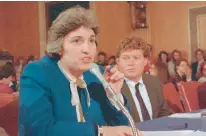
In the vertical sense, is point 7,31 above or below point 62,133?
above

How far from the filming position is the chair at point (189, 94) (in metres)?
1.29

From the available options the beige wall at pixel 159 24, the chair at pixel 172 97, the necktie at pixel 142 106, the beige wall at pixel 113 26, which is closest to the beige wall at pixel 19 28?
the beige wall at pixel 113 26

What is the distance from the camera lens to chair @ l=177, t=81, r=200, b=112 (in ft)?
4.22

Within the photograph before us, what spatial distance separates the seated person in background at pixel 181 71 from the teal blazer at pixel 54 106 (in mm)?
460

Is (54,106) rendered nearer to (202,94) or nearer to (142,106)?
(142,106)

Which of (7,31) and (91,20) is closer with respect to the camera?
(91,20)

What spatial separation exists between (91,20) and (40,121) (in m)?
0.26

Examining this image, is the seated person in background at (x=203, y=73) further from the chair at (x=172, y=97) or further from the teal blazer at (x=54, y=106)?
the teal blazer at (x=54, y=106)

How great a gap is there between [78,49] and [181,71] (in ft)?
1.87

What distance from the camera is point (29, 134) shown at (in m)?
0.71

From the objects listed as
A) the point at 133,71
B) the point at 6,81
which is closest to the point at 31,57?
the point at 6,81

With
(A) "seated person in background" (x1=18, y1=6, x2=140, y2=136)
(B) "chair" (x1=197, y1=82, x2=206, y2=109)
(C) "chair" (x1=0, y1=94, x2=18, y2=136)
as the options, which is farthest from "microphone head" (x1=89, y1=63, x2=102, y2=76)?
(B) "chair" (x1=197, y1=82, x2=206, y2=109)

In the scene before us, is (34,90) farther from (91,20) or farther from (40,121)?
(91,20)

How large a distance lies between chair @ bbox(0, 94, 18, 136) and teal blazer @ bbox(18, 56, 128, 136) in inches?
Result: 2.4
